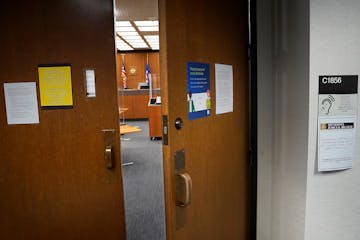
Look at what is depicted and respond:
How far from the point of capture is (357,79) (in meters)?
1.29

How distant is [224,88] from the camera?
4.42ft

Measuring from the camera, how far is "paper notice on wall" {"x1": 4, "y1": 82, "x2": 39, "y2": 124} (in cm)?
149

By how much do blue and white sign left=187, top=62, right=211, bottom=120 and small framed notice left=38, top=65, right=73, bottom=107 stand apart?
0.79 m

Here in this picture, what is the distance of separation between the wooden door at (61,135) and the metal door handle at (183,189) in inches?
27.3

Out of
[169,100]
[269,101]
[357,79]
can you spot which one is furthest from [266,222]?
[169,100]

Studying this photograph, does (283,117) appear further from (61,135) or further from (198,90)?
(61,135)

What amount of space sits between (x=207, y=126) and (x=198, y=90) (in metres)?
0.18

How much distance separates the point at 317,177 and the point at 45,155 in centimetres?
147

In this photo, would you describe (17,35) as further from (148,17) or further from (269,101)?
(148,17)

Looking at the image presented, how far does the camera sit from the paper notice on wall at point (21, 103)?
1.49m

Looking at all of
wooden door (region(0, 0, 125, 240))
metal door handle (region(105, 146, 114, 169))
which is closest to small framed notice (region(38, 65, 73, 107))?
wooden door (region(0, 0, 125, 240))

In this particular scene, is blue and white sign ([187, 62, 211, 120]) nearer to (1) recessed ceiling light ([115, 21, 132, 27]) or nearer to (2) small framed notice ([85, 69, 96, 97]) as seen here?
(2) small framed notice ([85, 69, 96, 97])

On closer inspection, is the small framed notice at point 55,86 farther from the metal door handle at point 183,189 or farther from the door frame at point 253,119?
the door frame at point 253,119

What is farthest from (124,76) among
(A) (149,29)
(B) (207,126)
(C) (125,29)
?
(B) (207,126)
